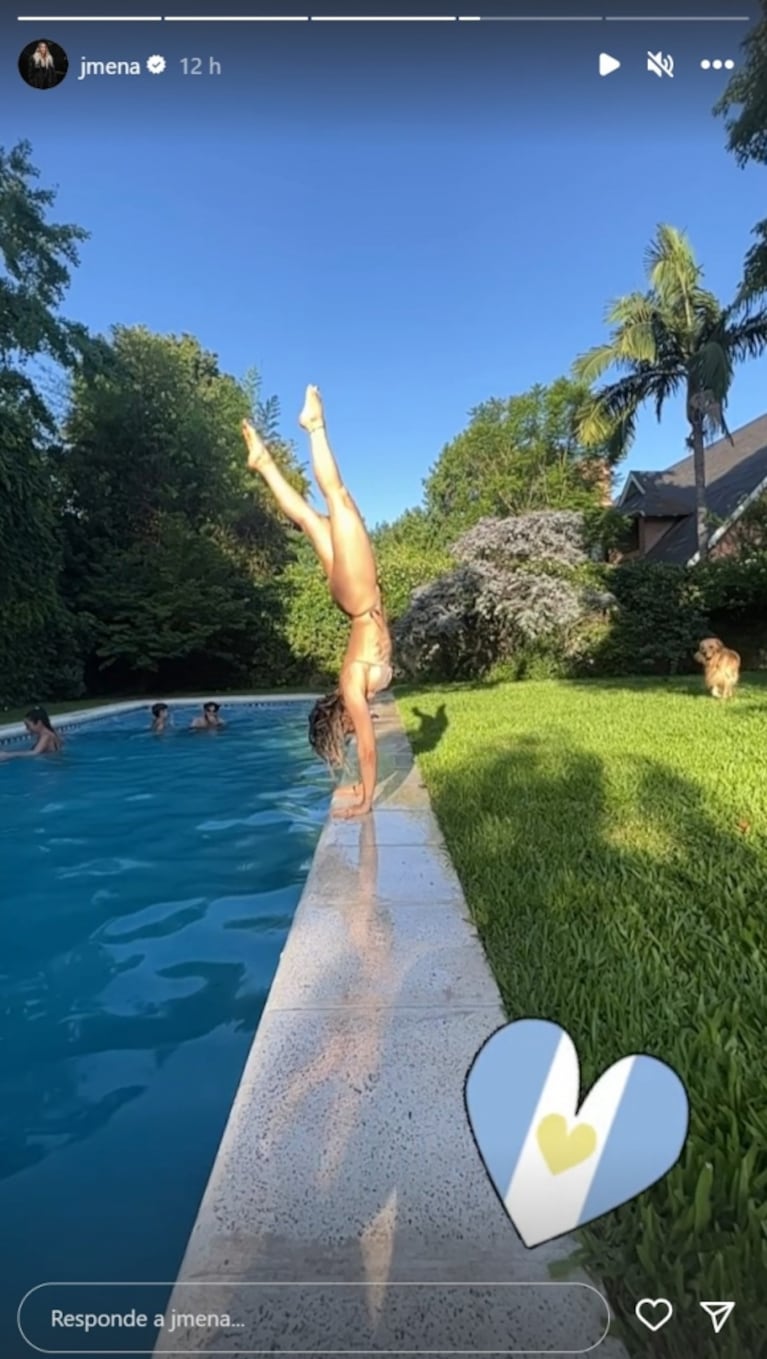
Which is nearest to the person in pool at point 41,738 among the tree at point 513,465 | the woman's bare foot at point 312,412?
the woman's bare foot at point 312,412

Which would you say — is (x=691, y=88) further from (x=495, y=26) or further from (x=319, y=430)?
(x=319, y=430)

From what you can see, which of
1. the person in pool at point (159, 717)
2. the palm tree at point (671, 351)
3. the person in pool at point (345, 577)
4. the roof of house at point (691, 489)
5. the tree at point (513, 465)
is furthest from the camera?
the tree at point (513, 465)

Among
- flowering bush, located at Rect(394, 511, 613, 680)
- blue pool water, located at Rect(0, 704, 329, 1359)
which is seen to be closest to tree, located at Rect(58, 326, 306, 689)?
flowering bush, located at Rect(394, 511, 613, 680)

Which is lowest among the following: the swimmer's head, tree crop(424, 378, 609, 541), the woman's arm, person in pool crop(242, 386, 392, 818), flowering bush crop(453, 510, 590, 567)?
the woman's arm

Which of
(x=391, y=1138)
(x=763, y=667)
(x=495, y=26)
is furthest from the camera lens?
(x=763, y=667)

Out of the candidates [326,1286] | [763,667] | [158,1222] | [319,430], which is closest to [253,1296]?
[326,1286]

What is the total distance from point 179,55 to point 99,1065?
224cm

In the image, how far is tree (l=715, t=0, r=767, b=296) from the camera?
1236 mm

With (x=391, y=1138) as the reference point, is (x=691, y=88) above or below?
above

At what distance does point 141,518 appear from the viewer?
52.2 feet

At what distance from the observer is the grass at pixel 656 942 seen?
84cm

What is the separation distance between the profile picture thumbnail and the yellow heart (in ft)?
5.99

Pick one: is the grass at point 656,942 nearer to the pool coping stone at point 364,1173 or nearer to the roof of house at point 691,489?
the pool coping stone at point 364,1173

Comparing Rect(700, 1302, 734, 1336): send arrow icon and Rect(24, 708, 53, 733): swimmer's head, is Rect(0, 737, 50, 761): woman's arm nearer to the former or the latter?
Rect(24, 708, 53, 733): swimmer's head
